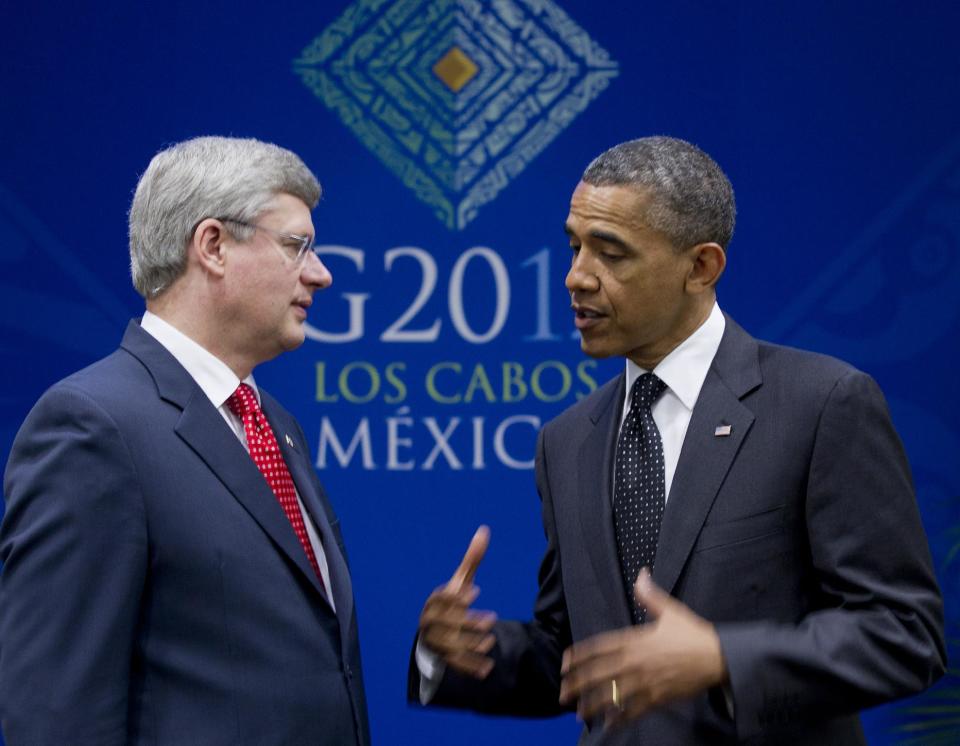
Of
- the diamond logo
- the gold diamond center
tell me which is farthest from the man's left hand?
the gold diamond center

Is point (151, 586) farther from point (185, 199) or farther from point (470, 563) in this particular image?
point (185, 199)

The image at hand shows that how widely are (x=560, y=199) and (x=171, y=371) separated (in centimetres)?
201

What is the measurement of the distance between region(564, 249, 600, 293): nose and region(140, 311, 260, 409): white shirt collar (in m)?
0.60

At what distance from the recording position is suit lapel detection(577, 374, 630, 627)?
2.14 metres

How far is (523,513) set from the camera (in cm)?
394

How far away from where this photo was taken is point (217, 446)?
6.89ft

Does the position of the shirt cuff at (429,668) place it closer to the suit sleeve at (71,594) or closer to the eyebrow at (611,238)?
the suit sleeve at (71,594)

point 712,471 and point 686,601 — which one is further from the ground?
point 712,471

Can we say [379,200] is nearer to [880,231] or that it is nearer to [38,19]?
[38,19]

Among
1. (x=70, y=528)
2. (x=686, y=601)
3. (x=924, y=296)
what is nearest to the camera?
(x=70, y=528)

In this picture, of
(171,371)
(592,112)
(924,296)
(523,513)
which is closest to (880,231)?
(924,296)

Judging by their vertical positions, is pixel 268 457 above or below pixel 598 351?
below

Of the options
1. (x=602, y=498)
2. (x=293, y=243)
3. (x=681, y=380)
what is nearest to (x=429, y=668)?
(x=602, y=498)

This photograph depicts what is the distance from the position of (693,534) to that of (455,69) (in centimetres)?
226
